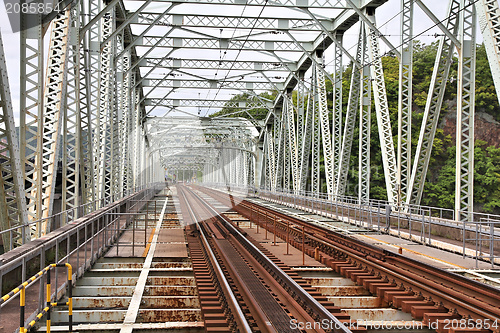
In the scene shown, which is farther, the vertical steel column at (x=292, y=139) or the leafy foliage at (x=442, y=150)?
the leafy foliage at (x=442, y=150)

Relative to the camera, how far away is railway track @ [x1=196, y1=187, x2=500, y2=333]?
7.49 metres

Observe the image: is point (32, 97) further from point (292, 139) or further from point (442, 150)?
point (442, 150)

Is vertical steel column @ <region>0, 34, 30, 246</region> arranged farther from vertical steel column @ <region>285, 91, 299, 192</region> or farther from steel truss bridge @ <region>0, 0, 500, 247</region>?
vertical steel column @ <region>285, 91, 299, 192</region>

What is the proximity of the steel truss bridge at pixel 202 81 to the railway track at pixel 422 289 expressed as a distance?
607cm

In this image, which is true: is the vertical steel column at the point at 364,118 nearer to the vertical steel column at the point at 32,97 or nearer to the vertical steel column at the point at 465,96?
the vertical steel column at the point at 465,96

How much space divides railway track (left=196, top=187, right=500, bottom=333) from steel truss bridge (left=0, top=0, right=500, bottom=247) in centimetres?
607

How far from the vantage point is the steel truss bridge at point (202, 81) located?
11.3 metres

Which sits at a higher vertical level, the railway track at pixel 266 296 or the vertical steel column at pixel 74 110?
the vertical steel column at pixel 74 110

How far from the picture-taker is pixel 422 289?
909 centimetres

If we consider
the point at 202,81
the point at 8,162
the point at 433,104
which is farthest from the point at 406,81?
the point at 202,81

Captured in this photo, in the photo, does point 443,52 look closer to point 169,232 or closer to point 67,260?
point 169,232

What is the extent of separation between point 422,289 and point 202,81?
35103mm

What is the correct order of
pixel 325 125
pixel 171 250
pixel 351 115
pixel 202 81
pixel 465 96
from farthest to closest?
pixel 202 81 < pixel 325 125 < pixel 351 115 < pixel 465 96 < pixel 171 250

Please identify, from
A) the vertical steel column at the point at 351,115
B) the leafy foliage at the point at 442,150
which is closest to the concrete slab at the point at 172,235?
the vertical steel column at the point at 351,115
